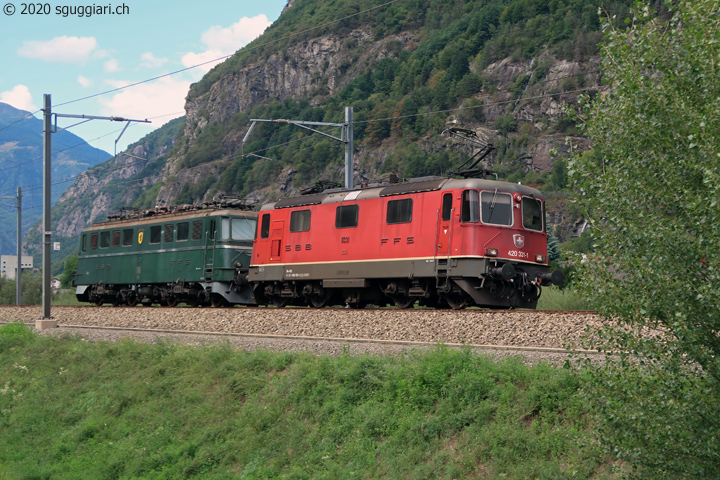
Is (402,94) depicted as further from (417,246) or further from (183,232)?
(417,246)

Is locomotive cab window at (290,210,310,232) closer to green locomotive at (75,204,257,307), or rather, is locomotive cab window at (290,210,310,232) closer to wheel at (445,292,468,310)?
green locomotive at (75,204,257,307)

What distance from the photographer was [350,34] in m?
172

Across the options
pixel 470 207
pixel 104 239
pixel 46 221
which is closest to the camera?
pixel 470 207

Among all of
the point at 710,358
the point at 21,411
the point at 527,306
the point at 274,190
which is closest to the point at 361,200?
the point at 527,306

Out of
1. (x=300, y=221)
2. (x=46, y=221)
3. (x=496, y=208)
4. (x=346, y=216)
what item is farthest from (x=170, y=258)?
(x=496, y=208)

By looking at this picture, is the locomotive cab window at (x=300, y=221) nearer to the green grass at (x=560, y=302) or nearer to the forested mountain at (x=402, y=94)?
the green grass at (x=560, y=302)

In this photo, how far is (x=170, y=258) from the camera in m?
27.5

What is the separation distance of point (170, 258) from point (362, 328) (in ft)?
43.0

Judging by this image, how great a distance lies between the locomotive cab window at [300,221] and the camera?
71.6 ft

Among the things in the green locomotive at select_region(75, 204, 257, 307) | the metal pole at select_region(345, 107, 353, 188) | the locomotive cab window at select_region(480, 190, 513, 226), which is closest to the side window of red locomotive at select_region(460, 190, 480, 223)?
the locomotive cab window at select_region(480, 190, 513, 226)

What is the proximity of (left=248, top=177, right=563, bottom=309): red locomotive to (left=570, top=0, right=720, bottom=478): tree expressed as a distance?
923 centimetres

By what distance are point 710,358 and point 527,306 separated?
11.3 m

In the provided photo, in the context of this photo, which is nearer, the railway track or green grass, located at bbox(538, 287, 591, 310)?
the railway track

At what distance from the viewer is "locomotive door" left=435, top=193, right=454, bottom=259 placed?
17.8 m
